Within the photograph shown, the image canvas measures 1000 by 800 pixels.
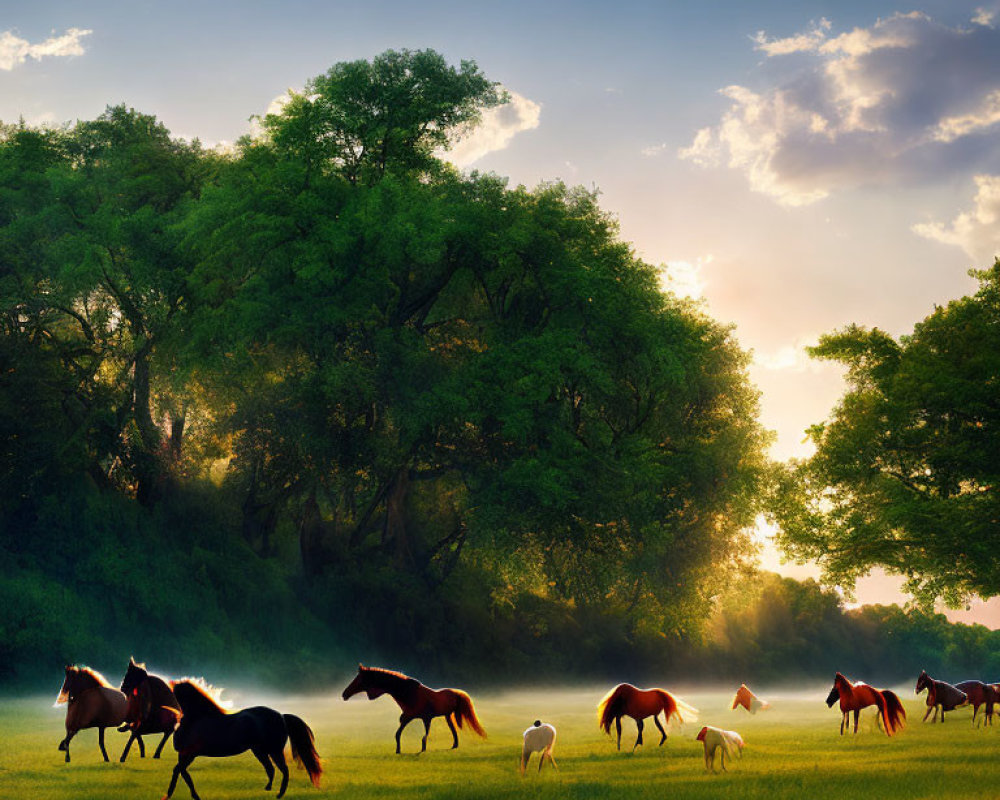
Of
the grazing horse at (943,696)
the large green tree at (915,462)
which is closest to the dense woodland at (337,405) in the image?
the large green tree at (915,462)

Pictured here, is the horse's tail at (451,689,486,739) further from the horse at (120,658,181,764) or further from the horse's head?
the horse's head

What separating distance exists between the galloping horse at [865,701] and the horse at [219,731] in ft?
43.2

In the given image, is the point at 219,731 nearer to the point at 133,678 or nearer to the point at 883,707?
the point at 133,678

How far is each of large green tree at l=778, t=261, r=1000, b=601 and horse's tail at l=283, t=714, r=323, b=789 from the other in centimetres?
2696

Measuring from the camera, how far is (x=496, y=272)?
4056cm

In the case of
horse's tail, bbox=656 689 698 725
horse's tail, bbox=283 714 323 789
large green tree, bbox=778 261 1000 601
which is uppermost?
large green tree, bbox=778 261 1000 601

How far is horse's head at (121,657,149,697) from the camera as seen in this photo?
44.6 feet

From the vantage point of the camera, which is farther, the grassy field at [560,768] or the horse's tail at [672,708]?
the horse's tail at [672,708]

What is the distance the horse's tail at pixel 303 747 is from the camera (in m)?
12.2

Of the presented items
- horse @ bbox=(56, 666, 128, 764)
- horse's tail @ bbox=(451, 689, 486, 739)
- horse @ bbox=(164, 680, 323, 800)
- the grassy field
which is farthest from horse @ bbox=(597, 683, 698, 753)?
horse @ bbox=(56, 666, 128, 764)

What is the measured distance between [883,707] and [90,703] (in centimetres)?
1658

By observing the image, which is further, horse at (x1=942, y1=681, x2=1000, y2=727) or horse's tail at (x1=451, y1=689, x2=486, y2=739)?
horse at (x1=942, y1=681, x2=1000, y2=727)

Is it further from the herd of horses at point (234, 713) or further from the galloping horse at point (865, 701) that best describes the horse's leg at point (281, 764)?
the galloping horse at point (865, 701)

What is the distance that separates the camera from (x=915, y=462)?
117ft
